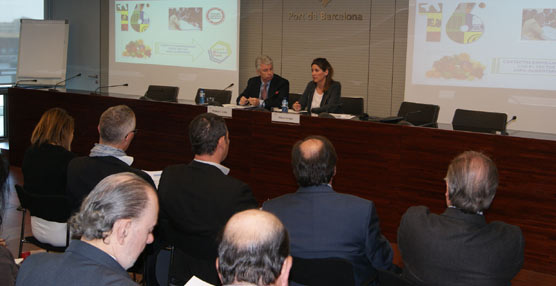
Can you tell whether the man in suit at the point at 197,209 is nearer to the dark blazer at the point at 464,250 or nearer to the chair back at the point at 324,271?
the chair back at the point at 324,271

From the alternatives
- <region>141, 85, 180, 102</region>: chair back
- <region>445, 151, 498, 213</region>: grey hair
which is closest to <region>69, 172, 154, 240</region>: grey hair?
<region>445, 151, 498, 213</region>: grey hair

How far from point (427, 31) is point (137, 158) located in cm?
365

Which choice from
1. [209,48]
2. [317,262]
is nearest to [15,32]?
[209,48]

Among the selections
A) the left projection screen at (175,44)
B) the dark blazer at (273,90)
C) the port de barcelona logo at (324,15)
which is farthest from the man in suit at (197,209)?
the left projection screen at (175,44)

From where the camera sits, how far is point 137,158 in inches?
251

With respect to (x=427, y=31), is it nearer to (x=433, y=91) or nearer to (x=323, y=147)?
(x=433, y=91)

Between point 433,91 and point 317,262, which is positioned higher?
point 433,91

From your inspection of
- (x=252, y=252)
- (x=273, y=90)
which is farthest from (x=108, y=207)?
(x=273, y=90)

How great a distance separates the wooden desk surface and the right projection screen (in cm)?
225

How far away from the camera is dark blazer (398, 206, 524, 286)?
2.17 meters

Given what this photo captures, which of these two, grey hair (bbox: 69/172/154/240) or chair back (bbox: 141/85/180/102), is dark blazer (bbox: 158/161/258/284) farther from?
chair back (bbox: 141/85/180/102)

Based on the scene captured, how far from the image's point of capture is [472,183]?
7.63 ft

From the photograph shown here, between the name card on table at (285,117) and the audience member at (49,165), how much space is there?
6.69ft

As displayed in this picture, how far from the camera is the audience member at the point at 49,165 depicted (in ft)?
11.4
